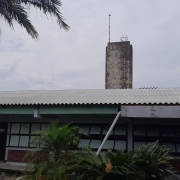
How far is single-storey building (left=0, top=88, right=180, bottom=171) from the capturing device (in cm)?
895

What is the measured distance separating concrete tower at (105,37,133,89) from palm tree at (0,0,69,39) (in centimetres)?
986

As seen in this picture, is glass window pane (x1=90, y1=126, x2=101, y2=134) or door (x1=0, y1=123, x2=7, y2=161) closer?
glass window pane (x1=90, y1=126, x2=101, y2=134)

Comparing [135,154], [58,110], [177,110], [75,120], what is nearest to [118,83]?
[75,120]

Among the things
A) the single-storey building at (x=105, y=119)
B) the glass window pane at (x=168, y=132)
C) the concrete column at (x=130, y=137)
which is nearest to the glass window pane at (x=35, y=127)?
the single-storey building at (x=105, y=119)

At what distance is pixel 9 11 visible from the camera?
10539 millimetres

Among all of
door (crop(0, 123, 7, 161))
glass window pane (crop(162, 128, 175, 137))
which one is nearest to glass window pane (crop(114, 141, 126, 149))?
glass window pane (crop(162, 128, 175, 137))

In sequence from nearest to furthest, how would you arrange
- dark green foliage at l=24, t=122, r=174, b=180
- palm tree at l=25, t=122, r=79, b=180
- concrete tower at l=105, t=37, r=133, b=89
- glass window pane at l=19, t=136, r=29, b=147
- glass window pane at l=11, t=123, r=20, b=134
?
dark green foliage at l=24, t=122, r=174, b=180 < palm tree at l=25, t=122, r=79, b=180 < glass window pane at l=19, t=136, r=29, b=147 < glass window pane at l=11, t=123, r=20, b=134 < concrete tower at l=105, t=37, r=133, b=89

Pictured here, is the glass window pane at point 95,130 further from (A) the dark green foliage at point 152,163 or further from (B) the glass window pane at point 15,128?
(A) the dark green foliage at point 152,163

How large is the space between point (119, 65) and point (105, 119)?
9752 millimetres

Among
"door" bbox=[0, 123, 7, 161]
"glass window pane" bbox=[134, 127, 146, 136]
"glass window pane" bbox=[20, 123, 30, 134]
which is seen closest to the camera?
"glass window pane" bbox=[134, 127, 146, 136]

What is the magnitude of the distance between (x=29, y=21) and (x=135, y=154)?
6.77 meters

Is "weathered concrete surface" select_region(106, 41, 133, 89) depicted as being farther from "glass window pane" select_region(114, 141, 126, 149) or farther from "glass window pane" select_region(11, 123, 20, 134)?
"glass window pane" select_region(114, 141, 126, 149)

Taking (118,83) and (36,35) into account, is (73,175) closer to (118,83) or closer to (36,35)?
(36,35)

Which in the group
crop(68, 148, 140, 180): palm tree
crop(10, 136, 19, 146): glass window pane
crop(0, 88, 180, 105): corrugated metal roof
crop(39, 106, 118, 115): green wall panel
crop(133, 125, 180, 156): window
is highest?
crop(0, 88, 180, 105): corrugated metal roof
